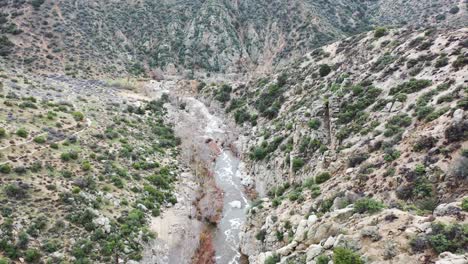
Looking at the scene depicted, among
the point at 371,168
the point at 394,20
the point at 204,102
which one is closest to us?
the point at 371,168

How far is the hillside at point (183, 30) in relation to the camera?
4161 inches

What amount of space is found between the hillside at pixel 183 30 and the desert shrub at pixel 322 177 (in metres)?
76.5

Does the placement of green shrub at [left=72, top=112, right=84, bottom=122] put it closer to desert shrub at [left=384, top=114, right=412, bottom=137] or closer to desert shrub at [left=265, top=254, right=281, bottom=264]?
desert shrub at [left=265, top=254, right=281, bottom=264]

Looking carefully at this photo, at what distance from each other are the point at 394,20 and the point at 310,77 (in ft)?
232

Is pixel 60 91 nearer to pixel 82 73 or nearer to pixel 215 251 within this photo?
pixel 82 73

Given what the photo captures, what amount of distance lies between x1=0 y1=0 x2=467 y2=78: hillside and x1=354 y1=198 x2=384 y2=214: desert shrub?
86672 millimetres

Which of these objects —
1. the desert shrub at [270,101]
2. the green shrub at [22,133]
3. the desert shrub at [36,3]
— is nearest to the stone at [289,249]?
the green shrub at [22,133]

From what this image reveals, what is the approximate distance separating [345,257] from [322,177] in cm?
1711

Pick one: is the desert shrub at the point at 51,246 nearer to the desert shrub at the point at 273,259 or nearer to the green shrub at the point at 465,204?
the desert shrub at the point at 273,259

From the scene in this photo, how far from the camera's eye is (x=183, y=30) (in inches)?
5689

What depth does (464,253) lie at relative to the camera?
21.2 metres

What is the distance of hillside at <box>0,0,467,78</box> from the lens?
105688 millimetres

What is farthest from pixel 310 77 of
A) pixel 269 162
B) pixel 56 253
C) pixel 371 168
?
pixel 56 253

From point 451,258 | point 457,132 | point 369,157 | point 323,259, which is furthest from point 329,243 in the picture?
point 457,132
